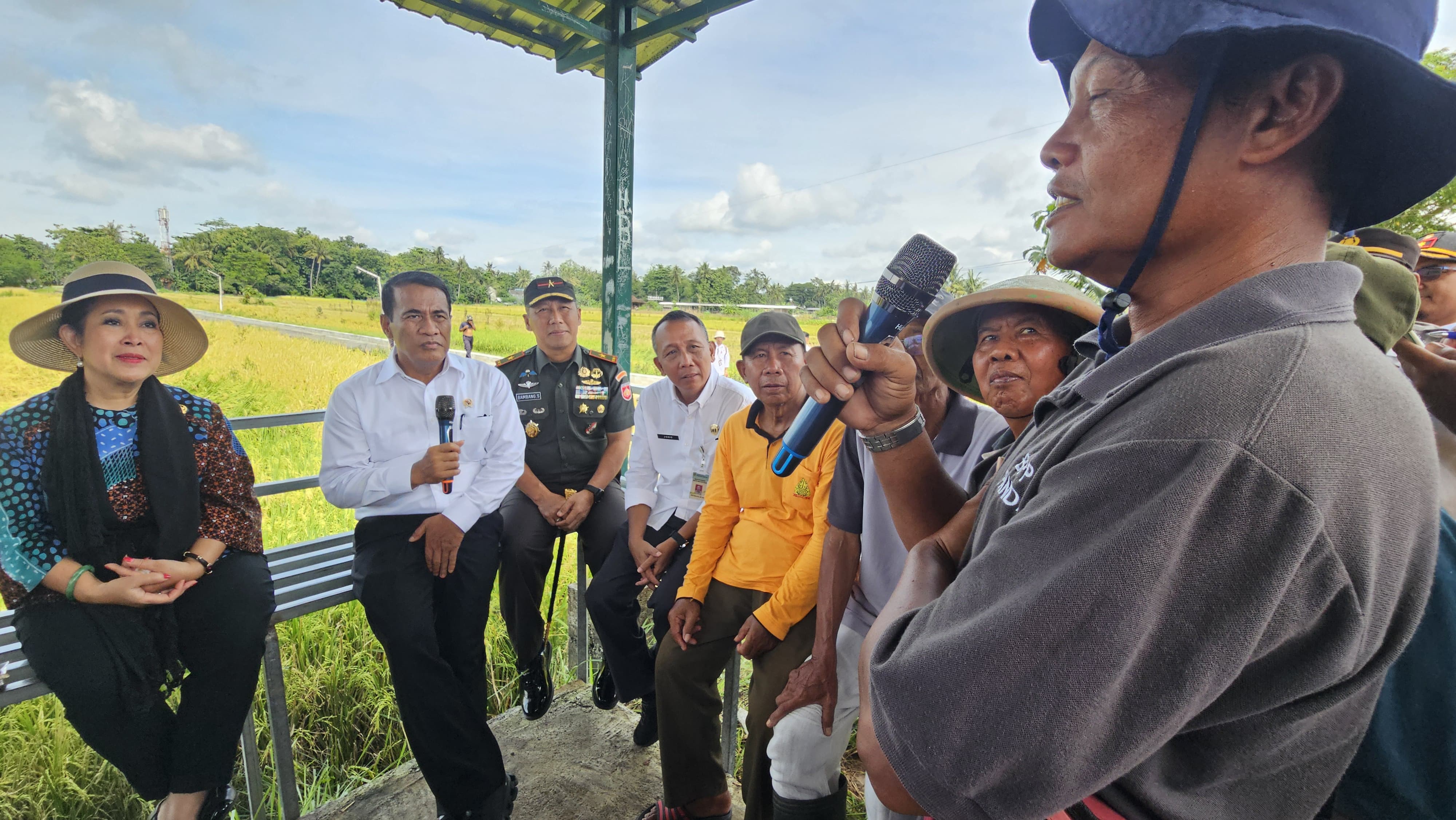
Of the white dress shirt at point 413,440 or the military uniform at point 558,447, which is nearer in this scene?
the white dress shirt at point 413,440

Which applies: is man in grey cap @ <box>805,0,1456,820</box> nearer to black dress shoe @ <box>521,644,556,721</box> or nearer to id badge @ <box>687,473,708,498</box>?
id badge @ <box>687,473,708,498</box>

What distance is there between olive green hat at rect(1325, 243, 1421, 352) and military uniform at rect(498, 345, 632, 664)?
133 inches

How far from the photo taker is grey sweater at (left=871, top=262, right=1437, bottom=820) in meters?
0.55

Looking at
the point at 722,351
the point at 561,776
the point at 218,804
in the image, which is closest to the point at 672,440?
the point at 561,776

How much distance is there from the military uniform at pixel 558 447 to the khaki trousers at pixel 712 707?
128cm

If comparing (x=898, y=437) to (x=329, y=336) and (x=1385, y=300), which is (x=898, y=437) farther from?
(x=329, y=336)

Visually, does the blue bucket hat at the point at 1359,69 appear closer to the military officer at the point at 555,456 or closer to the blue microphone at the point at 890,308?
the blue microphone at the point at 890,308

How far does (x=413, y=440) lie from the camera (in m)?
3.22

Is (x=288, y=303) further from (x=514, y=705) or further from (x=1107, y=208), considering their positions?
(x=1107, y=208)

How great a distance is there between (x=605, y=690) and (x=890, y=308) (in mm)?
2830

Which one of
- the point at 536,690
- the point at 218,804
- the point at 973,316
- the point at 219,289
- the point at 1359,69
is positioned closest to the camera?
the point at 1359,69

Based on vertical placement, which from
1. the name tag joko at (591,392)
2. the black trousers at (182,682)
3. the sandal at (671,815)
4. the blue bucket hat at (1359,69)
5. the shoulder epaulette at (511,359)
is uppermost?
the blue bucket hat at (1359,69)

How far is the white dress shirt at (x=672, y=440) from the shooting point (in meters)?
3.72

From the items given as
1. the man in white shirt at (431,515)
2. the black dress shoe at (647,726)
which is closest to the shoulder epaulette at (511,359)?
the man in white shirt at (431,515)
